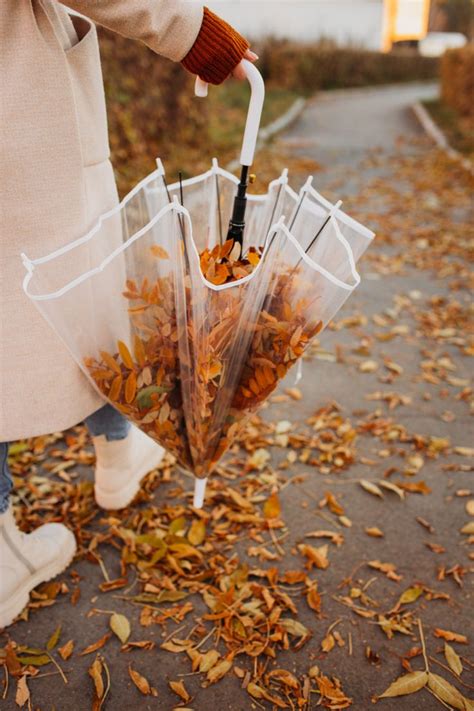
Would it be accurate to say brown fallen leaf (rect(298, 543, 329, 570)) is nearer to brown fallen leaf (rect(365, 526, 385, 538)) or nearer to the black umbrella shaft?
brown fallen leaf (rect(365, 526, 385, 538))

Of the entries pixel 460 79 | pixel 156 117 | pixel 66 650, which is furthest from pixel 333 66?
pixel 66 650

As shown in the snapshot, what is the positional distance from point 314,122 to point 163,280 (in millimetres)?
11286

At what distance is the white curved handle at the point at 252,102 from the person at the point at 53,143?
1.2 inches

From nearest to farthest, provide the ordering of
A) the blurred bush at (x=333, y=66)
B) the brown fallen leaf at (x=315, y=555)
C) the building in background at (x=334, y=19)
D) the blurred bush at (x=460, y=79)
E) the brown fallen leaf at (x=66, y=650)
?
the brown fallen leaf at (x=66, y=650) → the brown fallen leaf at (x=315, y=555) → the blurred bush at (x=460, y=79) → the blurred bush at (x=333, y=66) → the building in background at (x=334, y=19)

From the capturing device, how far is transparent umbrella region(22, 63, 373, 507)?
151cm

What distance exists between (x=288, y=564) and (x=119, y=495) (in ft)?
2.11

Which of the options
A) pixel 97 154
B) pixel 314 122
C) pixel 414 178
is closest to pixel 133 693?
pixel 97 154

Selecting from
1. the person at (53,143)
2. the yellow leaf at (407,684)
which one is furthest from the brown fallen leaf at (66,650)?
the yellow leaf at (407,684)

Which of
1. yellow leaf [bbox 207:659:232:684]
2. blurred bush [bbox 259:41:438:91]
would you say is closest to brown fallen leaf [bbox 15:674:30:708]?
yellow leaf [bbox 207:659:232:684]

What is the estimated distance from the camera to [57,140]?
1.48m

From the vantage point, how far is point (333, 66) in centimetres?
1805

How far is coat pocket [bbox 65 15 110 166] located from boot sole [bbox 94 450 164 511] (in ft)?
3.82

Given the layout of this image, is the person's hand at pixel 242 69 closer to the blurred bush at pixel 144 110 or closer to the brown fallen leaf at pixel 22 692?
the brown fallen leaf at pixel 22 692

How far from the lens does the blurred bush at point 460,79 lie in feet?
36.1
